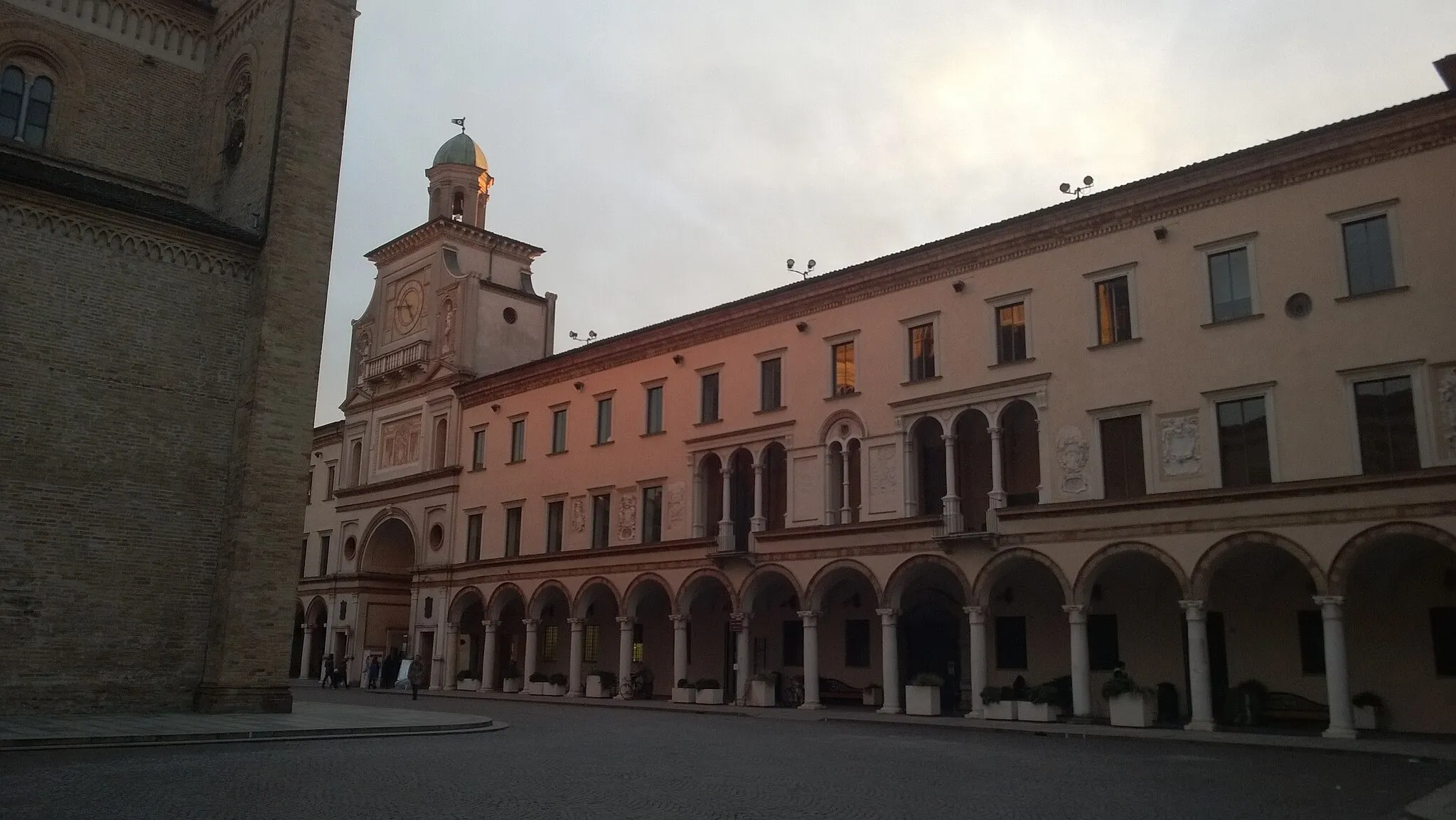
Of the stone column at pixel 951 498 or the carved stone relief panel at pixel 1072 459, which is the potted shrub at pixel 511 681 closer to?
the stone column at pixel 951 498

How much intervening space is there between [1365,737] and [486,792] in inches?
652

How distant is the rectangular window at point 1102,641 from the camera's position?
25422 millimetres

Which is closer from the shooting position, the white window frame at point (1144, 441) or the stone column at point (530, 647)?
the white window frame at point (1144, 441)

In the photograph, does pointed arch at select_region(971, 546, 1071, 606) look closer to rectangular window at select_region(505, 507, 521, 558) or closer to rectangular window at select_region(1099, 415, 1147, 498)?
rectangular window at select_region(1099, 415, 1147, 498)

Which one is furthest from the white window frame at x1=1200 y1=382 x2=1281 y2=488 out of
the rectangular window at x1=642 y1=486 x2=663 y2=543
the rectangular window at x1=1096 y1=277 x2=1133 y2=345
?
the rectangular window at x1=642 y1=486 x2=663 y2=543

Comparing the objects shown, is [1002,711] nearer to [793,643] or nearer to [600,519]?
[793,643]

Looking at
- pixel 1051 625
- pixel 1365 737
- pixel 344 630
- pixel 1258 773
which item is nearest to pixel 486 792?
pixel 1258 773

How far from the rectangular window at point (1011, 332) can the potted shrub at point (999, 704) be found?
24.9ft

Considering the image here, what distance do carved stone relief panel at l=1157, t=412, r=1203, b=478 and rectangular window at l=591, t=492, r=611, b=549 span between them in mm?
18205

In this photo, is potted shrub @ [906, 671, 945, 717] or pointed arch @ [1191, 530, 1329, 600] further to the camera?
potted shrub @ [906, 671, 945, 717]

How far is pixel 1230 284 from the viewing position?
23359mm

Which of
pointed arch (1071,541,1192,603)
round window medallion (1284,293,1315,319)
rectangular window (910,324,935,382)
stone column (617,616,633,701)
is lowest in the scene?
stone column (617,616,633,701)

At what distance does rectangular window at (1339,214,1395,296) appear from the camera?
21.3m

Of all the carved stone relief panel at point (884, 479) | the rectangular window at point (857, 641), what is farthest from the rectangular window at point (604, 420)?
the carved stone relief panel at point (884, 479)
